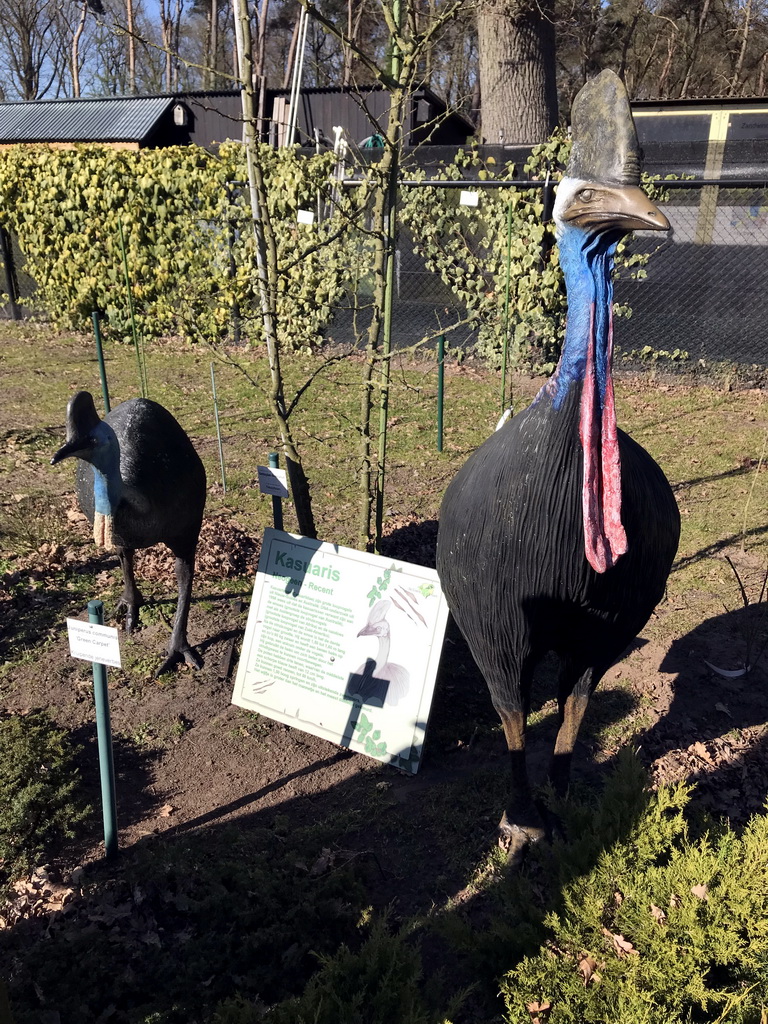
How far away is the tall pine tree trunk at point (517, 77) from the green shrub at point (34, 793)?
33.4ft

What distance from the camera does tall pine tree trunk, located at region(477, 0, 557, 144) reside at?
35.3 ft

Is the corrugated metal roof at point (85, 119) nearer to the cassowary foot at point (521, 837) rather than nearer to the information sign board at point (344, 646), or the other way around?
the information sign board at point (344, 646)

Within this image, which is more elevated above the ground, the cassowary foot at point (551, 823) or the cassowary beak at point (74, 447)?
the cassowary beak at point (74, 447)

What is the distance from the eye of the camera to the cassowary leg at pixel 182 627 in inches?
175

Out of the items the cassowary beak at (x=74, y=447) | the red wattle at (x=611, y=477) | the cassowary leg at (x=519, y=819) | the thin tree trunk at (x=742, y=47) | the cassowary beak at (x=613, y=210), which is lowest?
the cassowary leg at (x=519, y=819)

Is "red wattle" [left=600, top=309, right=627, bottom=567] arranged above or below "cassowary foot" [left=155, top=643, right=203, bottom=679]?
above

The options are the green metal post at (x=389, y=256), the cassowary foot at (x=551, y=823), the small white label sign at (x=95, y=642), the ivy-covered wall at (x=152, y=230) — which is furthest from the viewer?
the ivy-covered wall at (x=152, y=230)

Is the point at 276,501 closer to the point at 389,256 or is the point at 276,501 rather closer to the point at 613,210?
the point at 389,256

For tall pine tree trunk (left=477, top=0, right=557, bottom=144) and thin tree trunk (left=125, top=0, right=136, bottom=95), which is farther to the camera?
thin tree trunk (left=125, top=0, right=136, bottom=95)

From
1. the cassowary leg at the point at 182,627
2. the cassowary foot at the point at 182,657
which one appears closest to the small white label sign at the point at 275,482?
the cassowary leg at the point at 182,627

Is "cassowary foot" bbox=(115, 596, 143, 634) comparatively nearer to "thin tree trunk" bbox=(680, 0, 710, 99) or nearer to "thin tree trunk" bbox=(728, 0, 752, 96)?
"thin tree trunk" bbox=(728, 0, 752, 96)

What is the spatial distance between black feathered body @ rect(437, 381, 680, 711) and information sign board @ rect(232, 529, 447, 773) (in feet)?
2.57

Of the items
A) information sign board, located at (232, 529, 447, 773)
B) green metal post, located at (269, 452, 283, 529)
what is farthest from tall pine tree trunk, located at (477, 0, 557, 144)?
information sign board, located at (232, 529, 447, 773)

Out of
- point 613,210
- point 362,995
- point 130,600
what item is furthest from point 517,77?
point 362,995
